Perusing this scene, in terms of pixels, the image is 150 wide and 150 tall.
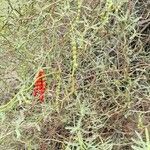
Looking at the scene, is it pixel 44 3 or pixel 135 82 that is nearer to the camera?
pixel 135 82

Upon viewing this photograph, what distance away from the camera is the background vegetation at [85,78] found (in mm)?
990

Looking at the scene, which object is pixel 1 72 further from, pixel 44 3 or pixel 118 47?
pixel 118 47

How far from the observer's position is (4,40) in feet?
4.00

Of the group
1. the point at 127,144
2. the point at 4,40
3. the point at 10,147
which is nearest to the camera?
the point at 127,144

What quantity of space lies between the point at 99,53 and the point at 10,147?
1.04 feet

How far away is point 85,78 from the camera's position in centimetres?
102

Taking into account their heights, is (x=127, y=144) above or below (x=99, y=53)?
below

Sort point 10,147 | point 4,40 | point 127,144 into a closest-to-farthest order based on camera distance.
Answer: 1. point 127,144
2. point 10,147
3. point 4,40

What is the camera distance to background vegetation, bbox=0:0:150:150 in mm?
990

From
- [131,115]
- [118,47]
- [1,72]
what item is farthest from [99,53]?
[1,72]

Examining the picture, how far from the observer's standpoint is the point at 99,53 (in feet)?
3.53

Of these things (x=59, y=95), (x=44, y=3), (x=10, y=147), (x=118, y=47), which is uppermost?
(x=44, y=3)

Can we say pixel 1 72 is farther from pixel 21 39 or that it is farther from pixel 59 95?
pixel 59 95

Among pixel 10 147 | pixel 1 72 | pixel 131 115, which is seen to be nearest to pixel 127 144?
pixel 131 115
